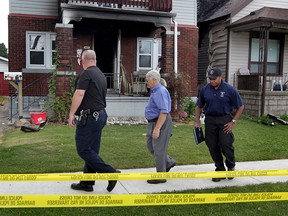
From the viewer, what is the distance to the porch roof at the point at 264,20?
1350cm

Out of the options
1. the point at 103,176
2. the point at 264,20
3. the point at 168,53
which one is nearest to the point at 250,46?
the point at 264,20

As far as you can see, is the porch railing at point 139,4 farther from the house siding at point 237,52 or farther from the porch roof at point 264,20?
the house siding at point 237,52

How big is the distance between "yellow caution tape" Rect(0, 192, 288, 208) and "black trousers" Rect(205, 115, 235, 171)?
4.34ft

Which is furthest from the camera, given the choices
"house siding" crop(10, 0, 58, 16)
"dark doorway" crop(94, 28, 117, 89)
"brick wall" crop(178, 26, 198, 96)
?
"brick wall" crop(178, 26, 198, 96)

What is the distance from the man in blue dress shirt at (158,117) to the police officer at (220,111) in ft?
2.22

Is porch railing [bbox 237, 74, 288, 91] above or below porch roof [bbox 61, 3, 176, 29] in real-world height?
below

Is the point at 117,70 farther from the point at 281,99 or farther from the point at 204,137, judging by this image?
the point at 204,137

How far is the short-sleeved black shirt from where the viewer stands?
452 centimetres

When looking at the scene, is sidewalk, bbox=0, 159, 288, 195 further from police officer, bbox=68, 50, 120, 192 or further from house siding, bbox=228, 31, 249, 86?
house siding, bbox=228, 31, 249, 86

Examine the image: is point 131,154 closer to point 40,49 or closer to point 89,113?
point 89,113

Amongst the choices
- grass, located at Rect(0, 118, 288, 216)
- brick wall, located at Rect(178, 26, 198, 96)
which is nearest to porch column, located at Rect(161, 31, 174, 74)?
grass, located at Rect(0, 118, 288, 216)

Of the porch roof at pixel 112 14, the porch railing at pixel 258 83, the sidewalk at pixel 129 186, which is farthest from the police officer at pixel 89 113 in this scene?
the porch railing at pixel 258 83

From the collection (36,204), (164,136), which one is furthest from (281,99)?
(36,204)

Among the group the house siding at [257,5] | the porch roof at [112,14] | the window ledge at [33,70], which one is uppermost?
the house siding at [257,5]
